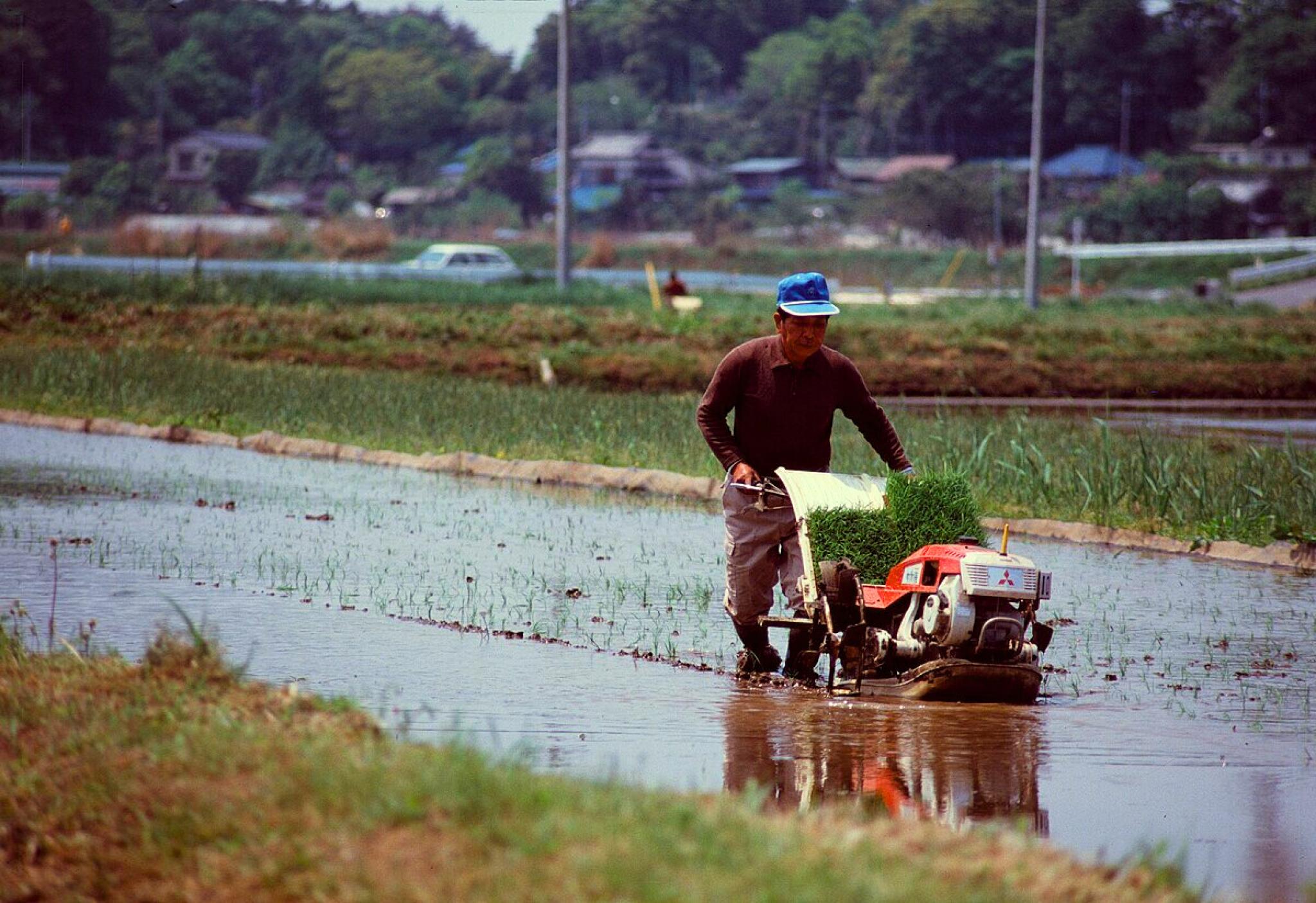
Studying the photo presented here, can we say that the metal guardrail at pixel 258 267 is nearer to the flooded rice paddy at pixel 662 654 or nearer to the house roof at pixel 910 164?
the flooded rice paddy at pixel 662 654

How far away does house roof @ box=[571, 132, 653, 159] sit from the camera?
318ft

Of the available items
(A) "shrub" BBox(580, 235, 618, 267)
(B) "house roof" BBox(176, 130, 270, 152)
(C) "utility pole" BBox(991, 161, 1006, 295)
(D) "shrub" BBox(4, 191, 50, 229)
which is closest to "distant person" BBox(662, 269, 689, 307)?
(A) "shrub" BBox(580, 235, 618, 267)

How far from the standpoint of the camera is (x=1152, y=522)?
1381cm

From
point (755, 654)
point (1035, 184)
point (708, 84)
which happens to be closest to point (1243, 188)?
point (1035, 184)

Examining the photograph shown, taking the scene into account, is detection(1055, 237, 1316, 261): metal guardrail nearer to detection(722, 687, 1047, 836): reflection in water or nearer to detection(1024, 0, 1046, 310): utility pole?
detection(1024, 0, 1046, 310): utility pole

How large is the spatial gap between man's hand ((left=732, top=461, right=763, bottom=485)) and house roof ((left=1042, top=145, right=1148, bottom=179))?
82.4 meters

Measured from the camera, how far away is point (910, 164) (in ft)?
311

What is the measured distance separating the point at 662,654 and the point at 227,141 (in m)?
87.1

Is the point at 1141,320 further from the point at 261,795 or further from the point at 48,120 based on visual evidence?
the point at 48,120

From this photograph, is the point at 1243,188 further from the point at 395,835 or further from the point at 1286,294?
the point at 395,835

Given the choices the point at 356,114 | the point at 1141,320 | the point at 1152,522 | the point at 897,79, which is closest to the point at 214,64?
the point at 356,114

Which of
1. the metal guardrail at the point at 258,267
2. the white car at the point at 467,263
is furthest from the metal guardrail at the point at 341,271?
the white car at the point at 467,263

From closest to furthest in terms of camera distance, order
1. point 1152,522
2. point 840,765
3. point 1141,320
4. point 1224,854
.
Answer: point 1224,854 < point 840,765 < point 1152,522 < point 1141,320

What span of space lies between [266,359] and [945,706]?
73.6ft
